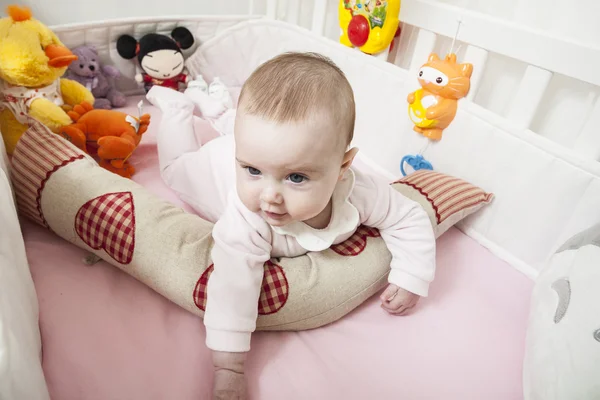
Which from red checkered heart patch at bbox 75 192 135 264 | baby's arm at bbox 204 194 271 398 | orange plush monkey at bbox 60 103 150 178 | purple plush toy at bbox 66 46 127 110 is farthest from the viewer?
purple plush toy at bbox 66 46 127 110

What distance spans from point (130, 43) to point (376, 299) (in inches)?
41.0

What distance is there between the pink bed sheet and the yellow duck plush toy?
0.28 metres

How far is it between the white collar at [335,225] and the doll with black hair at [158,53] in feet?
2.92

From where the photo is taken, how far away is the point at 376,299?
872 millimetres

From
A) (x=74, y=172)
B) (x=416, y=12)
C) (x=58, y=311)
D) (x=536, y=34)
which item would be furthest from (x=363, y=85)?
(x=58, y=311)

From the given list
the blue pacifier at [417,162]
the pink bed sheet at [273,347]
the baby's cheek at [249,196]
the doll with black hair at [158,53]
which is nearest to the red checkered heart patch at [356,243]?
the pink bed sheet at [273,347]

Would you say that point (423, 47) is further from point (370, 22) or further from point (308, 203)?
point (308, 203)

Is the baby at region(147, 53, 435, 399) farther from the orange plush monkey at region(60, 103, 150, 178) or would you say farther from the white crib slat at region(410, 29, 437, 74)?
the white crib slat at region(410, 29, 437, 74)

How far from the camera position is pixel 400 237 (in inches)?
32.3

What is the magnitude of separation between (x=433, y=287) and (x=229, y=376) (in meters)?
0.46

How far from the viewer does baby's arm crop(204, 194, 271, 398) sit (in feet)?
2.17

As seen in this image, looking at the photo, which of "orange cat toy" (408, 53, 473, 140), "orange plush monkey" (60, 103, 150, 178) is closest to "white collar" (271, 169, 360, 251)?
"orange cat toy" (408, 53, 473, 140)

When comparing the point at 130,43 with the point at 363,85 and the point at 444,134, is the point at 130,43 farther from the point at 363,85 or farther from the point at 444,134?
the point at 444,134

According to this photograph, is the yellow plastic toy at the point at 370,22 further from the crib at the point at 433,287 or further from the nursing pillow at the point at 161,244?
the nursing pillow at the point at 161,244
